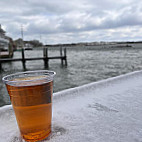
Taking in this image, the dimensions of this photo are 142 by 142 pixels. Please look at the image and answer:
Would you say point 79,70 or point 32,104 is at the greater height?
point 32,104

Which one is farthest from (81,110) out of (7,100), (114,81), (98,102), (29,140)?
(7,100)

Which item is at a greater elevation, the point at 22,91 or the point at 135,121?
the point at 22,91

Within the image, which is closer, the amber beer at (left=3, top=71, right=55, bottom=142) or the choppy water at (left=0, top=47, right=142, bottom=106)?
the amber beer at (left=3, top=71, right=55, bottom=142)

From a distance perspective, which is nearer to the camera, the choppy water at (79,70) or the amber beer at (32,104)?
the amber beer at (32,104)

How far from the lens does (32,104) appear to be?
0.63m

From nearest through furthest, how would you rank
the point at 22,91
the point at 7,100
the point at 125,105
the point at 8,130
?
1. the point at 22,91
2. the point at 8,130
3. the point at 125,105
4. the point at 7,100

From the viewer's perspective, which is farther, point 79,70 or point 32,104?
point 79,70

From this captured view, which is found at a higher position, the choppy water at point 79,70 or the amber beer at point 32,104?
the amber beer at point 32,104

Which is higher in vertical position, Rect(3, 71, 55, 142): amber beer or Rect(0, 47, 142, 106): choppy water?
Rect(3, 71, 55, 142): amber beer

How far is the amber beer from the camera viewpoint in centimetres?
62

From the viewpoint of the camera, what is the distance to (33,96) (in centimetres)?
63

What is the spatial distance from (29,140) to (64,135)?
0.16 meters

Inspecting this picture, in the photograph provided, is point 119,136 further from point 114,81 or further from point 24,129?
point 114,81

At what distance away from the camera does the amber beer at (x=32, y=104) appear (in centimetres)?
62
